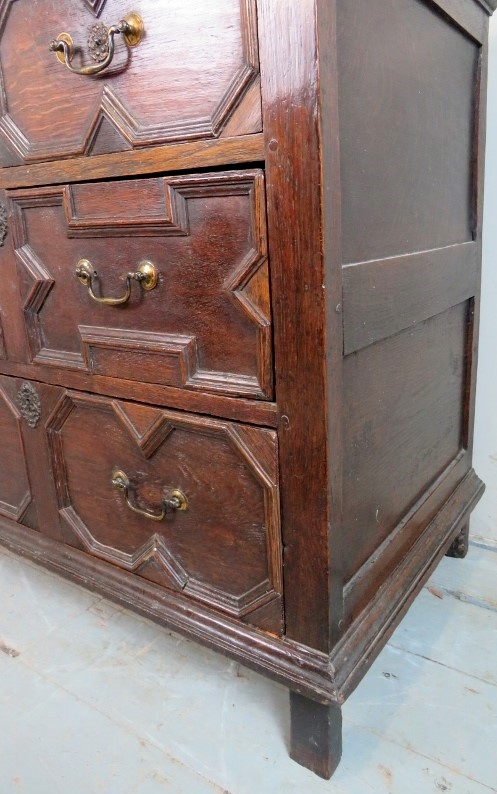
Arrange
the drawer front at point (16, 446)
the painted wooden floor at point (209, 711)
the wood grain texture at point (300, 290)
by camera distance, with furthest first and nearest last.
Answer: the drawer front at point (16, 446)
the painted wooden floor at point (209, 711)
the wood grain texture at point (300, 290)

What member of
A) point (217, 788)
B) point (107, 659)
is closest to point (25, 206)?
point (107, 659)

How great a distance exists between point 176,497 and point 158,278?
302 millimetres

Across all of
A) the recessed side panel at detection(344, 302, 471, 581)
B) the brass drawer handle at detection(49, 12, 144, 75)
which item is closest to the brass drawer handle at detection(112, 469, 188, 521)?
the recessed side panel at detection(344, 302, 471, 581)

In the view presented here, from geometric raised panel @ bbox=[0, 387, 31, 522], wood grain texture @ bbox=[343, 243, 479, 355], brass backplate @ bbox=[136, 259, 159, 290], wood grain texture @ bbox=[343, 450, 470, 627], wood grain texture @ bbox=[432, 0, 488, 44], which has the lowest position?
wood grain texture @ bbox=[343, 450, 470, 627]

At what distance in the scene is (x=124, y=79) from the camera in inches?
28.6

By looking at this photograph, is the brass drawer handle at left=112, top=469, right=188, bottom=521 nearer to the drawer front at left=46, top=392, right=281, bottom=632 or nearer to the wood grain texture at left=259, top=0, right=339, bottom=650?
the drawer front at left=46, top=392, right=281, bottom=632

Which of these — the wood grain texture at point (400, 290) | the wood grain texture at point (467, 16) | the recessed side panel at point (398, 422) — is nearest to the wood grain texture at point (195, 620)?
the recessed side panel at point (398, 422)

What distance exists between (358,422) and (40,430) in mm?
546

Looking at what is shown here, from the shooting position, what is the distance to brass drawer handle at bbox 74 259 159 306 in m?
0.76

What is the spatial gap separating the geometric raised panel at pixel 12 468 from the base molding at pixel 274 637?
0.04 metres

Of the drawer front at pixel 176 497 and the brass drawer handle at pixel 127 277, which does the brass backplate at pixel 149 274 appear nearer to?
the brass drawer handle at pixel 127 277

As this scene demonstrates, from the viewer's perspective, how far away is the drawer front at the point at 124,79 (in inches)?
25.2

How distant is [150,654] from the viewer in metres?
1.03

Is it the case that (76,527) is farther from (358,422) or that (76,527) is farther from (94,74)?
(94,74)
